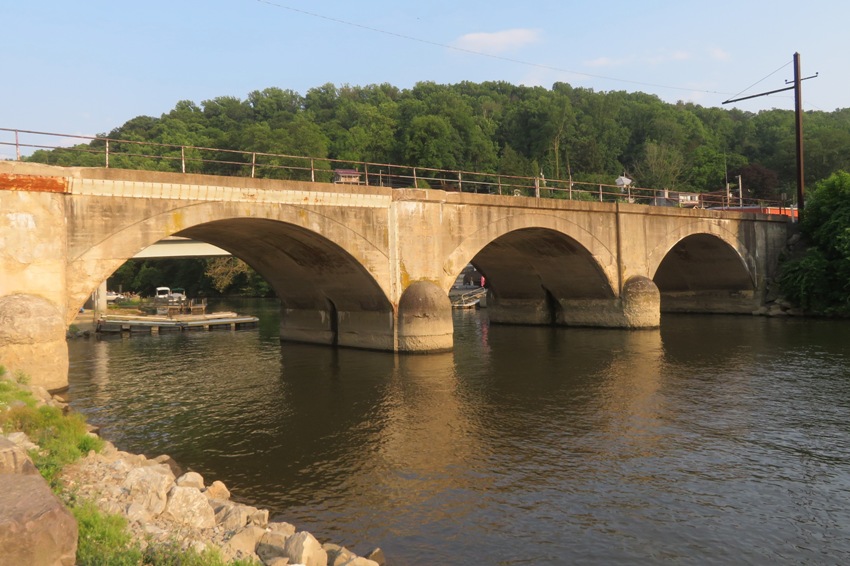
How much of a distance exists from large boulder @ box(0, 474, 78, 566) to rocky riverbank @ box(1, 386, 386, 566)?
1.42 metres

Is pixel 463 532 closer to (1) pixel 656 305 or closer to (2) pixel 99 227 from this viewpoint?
(2) pixel 99 227

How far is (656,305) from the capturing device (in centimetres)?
3206

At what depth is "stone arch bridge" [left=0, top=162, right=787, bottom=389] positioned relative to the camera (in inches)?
637

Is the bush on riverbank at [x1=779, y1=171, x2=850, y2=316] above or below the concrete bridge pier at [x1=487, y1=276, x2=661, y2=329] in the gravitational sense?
above

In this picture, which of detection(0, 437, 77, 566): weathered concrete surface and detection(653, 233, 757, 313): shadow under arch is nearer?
detection(0, 437, 77, 566): weathered concrete surface

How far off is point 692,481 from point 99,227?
14.9 m

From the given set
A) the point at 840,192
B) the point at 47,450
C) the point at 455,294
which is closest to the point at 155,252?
the point at 455,294

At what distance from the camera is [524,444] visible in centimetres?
1316

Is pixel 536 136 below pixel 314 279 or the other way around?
the other way around

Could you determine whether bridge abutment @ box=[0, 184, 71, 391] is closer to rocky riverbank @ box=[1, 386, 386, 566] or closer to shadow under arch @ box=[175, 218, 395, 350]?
shadow under arch @ box=[175, 218, 395, 350]

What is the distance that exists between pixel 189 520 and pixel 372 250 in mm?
16066

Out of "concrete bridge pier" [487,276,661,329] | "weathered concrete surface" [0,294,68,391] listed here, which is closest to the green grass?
"weathered concrete surface" [0,294,68,391]

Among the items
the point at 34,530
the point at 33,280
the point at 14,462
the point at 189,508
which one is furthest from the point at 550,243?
the point at 34,530

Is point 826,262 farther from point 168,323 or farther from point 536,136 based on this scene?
point 536,136
